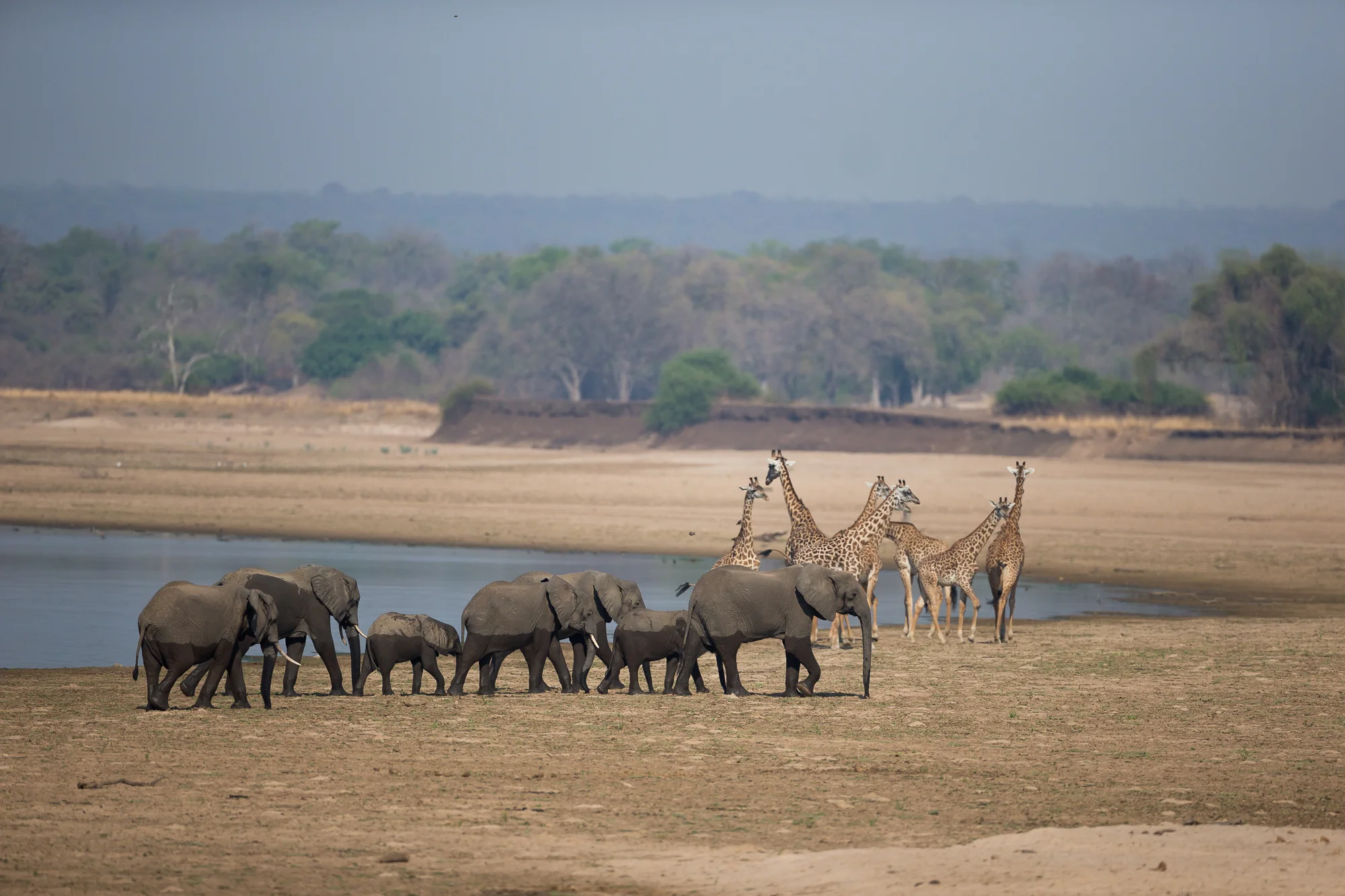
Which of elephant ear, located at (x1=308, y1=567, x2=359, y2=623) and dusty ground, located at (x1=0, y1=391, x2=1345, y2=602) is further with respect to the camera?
dusty ground, located at (x1=0, y1=391, x2=1345, y2=602)

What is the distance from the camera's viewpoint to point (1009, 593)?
1958cm

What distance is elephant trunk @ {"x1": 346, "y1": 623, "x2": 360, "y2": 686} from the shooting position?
1529 cm

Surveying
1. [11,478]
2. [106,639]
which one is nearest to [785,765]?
[106,639]

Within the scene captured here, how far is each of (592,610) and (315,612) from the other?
2.32m

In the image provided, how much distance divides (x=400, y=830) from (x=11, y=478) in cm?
3665

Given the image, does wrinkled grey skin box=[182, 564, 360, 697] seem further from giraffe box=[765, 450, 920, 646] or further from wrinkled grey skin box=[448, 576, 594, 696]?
giraffe box=[765, 450, 920, 646]

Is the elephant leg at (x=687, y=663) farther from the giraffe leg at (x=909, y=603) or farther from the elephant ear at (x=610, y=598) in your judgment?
the giraffe leg at (x=909, y=603)

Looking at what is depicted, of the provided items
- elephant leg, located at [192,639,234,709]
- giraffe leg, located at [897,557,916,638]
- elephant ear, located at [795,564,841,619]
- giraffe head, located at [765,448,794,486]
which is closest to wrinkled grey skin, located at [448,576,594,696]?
elephant ear, located at [795,564,841,619]

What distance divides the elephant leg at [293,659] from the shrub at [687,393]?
5561cm

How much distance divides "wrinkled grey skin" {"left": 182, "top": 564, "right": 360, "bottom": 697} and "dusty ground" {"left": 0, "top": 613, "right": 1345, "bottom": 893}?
0.51 m

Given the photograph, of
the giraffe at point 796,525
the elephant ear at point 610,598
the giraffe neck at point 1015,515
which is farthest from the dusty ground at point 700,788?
the giraffe neck at point 1015,515

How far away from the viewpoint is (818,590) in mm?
15352

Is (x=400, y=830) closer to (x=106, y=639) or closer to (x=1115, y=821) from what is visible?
(x=1115, y=821)

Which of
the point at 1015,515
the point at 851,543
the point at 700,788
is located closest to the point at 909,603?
the point at 1015,515
